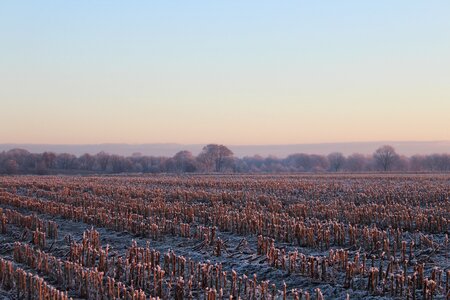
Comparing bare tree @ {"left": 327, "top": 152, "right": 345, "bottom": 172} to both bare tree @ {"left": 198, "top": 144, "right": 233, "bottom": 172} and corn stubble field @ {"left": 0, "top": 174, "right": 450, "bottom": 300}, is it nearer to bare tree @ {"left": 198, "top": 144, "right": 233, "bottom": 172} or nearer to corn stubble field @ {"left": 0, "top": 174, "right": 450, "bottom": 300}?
bare tree @ {"left": 198, "top": 144, "right": 233, "bottom": 172}

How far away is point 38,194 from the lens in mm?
34906

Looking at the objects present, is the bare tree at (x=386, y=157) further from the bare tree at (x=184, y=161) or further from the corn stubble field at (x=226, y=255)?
the corn stubble field at (x=226, y=255)

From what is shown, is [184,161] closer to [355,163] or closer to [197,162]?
[197,162]

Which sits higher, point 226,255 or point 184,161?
point 184,161

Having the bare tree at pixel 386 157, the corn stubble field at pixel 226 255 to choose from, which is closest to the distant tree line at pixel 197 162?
the bare tree at pixel 386 157

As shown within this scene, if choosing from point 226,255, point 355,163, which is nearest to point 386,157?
point 355,163

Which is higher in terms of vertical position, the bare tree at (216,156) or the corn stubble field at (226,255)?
the bare tree at (216,156)

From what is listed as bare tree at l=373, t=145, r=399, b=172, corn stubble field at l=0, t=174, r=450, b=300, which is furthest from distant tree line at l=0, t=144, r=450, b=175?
corn stubble field at l=0, t=174, r=450, b=300

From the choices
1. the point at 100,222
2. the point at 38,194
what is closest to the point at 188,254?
the point at 100,222

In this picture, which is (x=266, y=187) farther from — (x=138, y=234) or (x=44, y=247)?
(x=44, y=247)

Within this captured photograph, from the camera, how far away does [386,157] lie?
143750 millimetres

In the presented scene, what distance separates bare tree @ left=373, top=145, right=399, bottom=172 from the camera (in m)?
144

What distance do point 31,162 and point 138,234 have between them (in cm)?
12673

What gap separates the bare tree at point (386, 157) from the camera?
143625 millimetres
